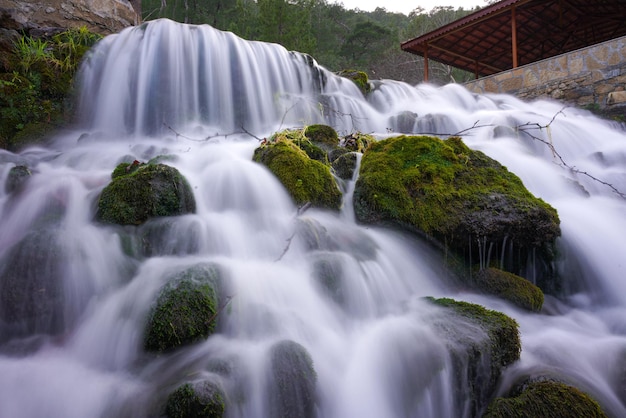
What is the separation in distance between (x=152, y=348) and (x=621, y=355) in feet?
9.89

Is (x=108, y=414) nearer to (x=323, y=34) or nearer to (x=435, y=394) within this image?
(x=435, y=394)

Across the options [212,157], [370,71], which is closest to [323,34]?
[370,71]

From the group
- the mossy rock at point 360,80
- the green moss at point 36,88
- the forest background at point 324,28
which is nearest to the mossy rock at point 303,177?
the green moss at point 36,88

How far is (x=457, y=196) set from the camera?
3.82 m

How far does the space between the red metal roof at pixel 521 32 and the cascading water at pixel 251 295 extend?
Result: 8.49m

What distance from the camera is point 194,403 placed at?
1.85 metres

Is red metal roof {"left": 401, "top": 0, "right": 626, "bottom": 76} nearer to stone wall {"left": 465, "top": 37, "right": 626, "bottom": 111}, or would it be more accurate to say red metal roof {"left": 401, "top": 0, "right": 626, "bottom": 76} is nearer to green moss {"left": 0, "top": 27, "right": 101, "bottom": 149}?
stone wall {"left": 465, "top": 37, "right": 626, "bottom": 111}

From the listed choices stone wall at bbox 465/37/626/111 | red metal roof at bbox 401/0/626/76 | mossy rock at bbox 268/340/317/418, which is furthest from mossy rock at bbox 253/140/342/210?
red metal roof at bbox 401/0/626/76

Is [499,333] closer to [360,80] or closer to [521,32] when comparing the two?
[360,80]

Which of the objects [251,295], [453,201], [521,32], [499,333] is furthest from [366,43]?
[499,333]

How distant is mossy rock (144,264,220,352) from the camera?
2371 mm

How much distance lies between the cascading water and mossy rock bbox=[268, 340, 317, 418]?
0.03 meters

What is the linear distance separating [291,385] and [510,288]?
7.15 feet

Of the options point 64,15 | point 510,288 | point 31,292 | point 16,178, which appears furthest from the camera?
point 64,15
